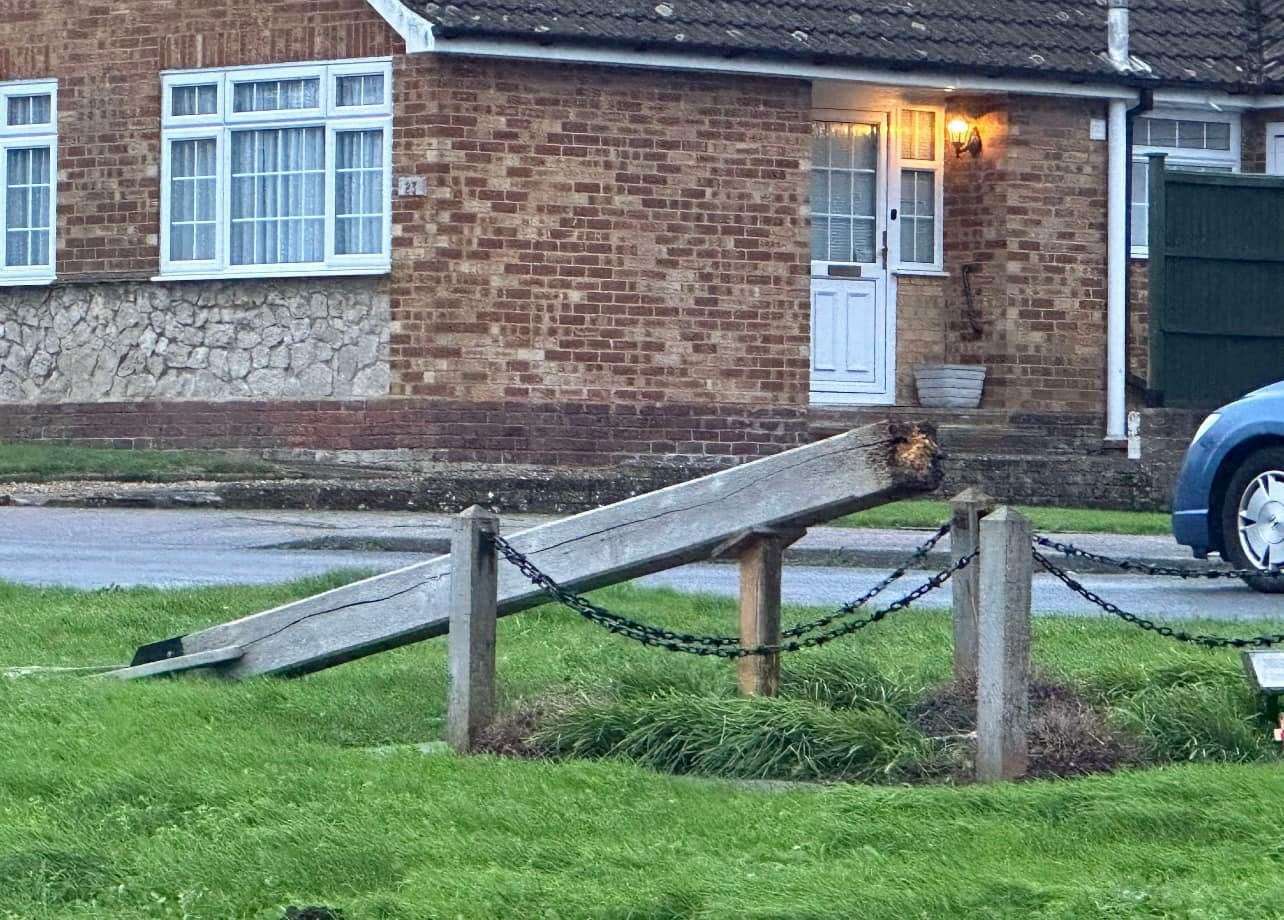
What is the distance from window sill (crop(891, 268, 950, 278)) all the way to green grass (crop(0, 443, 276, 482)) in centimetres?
662

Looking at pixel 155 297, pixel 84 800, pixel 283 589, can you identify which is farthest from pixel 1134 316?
pixel 84 800

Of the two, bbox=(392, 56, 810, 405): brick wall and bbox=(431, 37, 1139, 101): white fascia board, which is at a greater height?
bbox=(431, 37, 1139, 101): white fascia board

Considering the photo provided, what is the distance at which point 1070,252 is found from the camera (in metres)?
22.3

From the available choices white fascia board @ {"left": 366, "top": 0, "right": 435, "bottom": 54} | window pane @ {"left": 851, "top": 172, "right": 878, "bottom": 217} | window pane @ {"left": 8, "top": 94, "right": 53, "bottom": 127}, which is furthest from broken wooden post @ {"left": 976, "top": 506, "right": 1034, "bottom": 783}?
window pane @ {"left": 8, "top": 94, "right": 53, "bottom": 127}

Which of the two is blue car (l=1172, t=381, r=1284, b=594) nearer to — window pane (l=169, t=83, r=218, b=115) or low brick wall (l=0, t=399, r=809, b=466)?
low brick wall (l=0, t=399, r=809, b=466)

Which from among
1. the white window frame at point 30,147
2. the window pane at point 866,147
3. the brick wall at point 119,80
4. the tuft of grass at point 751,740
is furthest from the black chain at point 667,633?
the window pane at point 866,147

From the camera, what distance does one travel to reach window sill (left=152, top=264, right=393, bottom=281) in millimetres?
20378

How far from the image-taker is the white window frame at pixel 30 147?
22000 mm

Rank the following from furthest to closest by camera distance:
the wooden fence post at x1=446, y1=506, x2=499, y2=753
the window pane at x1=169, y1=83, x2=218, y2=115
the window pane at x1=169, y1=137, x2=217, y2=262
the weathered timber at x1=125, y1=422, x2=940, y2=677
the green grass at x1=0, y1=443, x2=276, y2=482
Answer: the window pane at x1=169, y1=137, x2=217, y2=262, the window pane at x1=169, y1=83, x2=218, y2=115, the green grass at x1=0, y1=443, x2=276, y2=482, the wooden fence post at x1=446, y1=506, x2=499, y2=753, the weathered timber at x1=125, y1=422, x2=940, y2=677

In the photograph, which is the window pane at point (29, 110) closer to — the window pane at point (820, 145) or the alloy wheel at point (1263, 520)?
the window pane at point (820, 145)

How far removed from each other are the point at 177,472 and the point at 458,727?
1184 cm

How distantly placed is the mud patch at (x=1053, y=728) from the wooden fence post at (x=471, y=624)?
4.60 feet

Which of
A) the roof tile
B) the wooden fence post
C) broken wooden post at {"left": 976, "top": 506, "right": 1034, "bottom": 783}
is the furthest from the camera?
the roof tile

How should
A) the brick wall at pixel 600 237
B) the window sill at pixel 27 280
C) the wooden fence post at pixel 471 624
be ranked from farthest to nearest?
the window sill at pixel 27 280 → the brick wall at pixel 600 237 → the wooden fence post at pixel 471 624
